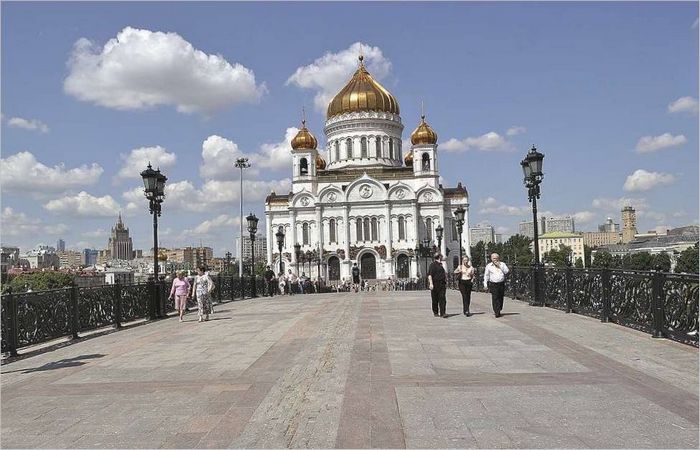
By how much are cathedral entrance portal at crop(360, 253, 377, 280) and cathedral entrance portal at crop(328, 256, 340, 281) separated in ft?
9.08

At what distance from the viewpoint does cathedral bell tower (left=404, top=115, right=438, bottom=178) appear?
242 ft

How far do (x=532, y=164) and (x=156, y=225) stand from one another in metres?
11.2

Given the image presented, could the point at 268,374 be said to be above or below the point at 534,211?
below

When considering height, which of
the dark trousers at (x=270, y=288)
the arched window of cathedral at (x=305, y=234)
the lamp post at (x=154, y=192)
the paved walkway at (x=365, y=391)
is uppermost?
the arched window of cathedral at (x=305, y=234)

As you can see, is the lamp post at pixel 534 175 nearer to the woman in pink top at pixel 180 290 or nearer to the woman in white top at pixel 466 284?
the woman in white top at pixel 466 284

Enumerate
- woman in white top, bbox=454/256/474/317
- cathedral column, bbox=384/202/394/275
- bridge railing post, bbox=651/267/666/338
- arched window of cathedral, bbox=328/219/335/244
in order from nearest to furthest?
bridge railing post, bbox=651/267/666/338
woman in white top, bbox=454/256/474/317
cathedral column, bbox=384/202/394/275
arched window of cathedral, bbox=328/219/335/244

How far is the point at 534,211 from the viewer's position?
60.7 feet

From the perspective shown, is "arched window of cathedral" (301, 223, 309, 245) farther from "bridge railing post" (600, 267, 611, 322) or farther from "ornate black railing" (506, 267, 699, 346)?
"bridge railing post" (600, 267, 611, 322)

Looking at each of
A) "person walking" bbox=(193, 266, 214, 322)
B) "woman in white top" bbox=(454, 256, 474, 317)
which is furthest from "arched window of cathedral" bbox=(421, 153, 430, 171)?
"woman in white top" bbox=(454, 256, 474, 317)

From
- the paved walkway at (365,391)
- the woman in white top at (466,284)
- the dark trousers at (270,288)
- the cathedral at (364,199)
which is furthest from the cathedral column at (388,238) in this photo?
the paved walkway at (365,391)

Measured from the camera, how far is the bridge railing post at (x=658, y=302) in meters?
10.3

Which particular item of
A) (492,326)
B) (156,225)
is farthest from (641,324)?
(156,225)

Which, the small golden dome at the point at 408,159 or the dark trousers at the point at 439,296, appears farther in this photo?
the small golden dome at the point at 408,159

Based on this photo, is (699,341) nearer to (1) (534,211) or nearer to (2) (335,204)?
(1) (534,211)
